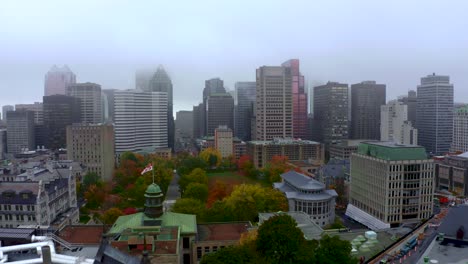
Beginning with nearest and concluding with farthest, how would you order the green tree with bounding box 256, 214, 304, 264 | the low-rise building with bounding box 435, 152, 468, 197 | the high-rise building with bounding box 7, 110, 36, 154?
the green tree with bounding box 256, 214, 304, 264 < the low-rise building with bounding box 435, 152, 468, 197 < the high-rise building with bounding box 7, 110, 36, 154

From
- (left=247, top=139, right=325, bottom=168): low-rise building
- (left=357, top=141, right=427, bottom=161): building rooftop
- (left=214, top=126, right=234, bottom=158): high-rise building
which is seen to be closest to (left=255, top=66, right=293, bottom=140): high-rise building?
(left=214, top=126, right=234, bottom=158): high-rise building

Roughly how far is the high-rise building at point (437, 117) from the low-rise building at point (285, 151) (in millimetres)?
66732

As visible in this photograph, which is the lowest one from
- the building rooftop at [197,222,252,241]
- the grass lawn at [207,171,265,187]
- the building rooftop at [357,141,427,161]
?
the grass lawn at [207,171,265,187]

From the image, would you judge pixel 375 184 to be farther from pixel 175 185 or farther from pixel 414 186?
pixel 175 185

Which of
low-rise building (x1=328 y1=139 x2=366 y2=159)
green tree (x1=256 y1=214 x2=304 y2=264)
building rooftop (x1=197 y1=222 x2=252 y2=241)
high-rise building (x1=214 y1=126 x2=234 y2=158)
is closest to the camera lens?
green tree (x1=256 y1=214 x2=304 y2=264)

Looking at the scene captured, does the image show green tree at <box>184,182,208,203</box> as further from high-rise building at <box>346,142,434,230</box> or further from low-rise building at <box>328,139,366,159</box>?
low-rise building at <box>328,139,366,159</box>

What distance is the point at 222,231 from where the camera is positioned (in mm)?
52625

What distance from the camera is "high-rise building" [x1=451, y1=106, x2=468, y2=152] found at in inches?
6152

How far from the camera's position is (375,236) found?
2202 inches

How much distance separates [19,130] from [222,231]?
177151mm

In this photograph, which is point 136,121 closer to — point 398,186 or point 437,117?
point 398,186

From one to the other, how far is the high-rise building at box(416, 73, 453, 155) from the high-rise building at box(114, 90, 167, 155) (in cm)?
13111

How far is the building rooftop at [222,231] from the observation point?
4978 centimetres

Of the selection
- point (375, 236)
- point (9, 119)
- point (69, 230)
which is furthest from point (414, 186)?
point (9, 119)
